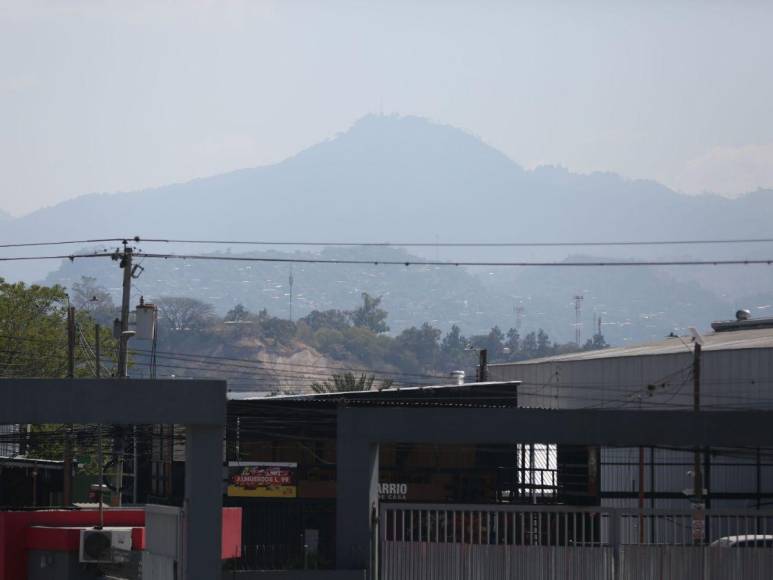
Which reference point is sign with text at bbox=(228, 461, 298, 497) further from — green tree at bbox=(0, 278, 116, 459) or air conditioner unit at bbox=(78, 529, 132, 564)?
green tree at bbox=(0, 278, 116, 459)

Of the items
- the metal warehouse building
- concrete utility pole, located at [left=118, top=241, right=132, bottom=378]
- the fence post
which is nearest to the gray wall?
the metal warehouse building

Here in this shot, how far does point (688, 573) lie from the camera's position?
1462cm

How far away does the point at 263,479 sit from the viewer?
45.2m

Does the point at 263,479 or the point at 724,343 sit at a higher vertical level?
the point at 724,343

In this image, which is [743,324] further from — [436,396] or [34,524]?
[34,524]

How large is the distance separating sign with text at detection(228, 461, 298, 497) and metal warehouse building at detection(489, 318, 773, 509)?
30.7 feet

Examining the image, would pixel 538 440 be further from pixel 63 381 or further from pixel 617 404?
pixel 617 404

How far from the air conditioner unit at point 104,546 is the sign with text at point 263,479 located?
67.7 ft

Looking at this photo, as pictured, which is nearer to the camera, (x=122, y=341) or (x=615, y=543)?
(x=615, y=543)

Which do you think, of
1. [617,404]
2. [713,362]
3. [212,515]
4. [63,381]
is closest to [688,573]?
[212,515]

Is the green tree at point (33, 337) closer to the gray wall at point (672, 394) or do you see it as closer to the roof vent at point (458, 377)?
the roof vent at point (458, 377)

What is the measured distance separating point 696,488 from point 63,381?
65.8 feet

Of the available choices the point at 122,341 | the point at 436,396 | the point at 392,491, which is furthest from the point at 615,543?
the point at 436,396

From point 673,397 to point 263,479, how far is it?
1438 cm
